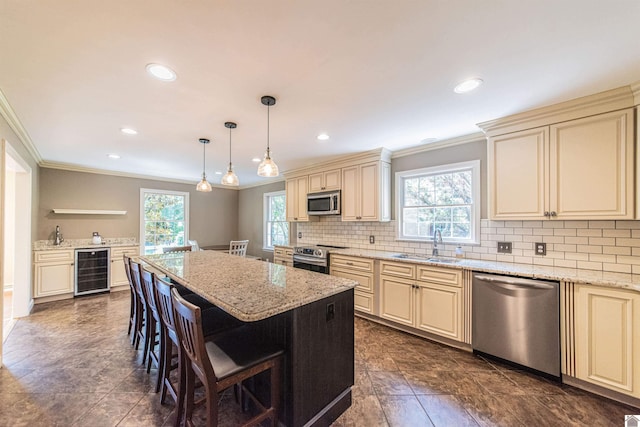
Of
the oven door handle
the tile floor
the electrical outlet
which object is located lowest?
the tile floor

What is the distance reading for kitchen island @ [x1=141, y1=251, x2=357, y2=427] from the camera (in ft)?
4.73

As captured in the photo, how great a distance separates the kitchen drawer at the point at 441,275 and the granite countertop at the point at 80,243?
526 centimetres

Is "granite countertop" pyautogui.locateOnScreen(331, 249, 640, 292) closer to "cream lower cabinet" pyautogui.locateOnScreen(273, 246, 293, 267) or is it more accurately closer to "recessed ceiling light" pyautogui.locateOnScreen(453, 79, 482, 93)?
"recessed ceiling light" pyautogui.locateOnScreen(453, 79, 482, 93)

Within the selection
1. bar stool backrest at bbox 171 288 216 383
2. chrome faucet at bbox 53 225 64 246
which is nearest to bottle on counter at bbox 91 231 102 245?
chrome faucet at bbox 53 225 64 246

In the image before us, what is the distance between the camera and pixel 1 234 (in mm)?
2348

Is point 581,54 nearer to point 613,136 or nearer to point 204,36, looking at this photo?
point 613,136

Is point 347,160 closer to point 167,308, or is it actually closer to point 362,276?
point 362,276

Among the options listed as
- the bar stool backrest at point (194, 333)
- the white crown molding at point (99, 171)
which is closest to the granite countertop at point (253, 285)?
the bar stool backrest at point (194, 333)

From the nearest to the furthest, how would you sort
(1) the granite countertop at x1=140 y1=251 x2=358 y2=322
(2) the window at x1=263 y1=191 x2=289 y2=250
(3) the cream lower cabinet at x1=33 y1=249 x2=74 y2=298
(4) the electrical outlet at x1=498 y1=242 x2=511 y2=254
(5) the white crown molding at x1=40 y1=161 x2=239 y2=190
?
(1) the granite countertop at x1=140 y1=251 x2=358 y2=322, (4) the electrical outlet at x1=498 y1=242 x2=511 y2=254, (3) the cream lower cabinet at x1=33 y1=249 x2=74 y2=298, (5) the white crown molding at x1=40 y1=161 x2=239 y2=190, (2) the window at x1=263 y1=191 x2=289 y2=250

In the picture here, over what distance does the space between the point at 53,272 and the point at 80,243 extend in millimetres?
732

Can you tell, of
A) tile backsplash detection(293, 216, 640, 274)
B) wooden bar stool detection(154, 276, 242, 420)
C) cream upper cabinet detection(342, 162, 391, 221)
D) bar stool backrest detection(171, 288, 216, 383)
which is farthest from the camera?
cream upper cabinet detection(342, 162, 391, 221)

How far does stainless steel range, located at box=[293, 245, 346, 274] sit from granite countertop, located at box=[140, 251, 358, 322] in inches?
58.8

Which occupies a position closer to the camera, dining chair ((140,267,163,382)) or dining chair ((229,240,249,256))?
dining chair ((140,267,163,382))

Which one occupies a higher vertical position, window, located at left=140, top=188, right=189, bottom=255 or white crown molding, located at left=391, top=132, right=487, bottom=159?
white crown molding, located at left=391, top=132, right=487, bottom=159
